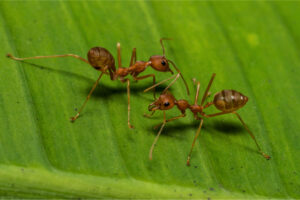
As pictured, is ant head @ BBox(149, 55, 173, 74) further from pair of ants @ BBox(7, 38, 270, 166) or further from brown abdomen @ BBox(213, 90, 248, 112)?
brown abdomen @ BBox(213, 90, 248, 112)

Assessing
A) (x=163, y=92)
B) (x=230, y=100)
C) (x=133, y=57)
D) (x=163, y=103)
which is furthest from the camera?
(x=133, y=57)

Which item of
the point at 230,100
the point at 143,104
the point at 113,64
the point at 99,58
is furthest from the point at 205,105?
the point at 99,58

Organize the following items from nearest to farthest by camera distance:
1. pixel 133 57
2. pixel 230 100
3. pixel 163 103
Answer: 1. pixel 230 100
2. pixel 163 103
3. pixel 133 57

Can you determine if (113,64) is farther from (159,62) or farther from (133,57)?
(159,62)

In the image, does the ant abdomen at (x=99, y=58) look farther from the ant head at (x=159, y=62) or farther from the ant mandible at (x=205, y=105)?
the ant mandible at (x=205, y=105)

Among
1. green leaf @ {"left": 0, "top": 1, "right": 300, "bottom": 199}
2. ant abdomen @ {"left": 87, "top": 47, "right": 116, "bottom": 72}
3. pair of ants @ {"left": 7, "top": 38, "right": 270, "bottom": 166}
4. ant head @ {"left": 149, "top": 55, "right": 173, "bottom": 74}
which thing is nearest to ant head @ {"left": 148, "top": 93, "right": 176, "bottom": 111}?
pair of ants @ {"left": 7, "top": 38, "right": 270, "bottom": 166}

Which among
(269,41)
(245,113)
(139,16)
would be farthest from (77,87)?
(269,41)

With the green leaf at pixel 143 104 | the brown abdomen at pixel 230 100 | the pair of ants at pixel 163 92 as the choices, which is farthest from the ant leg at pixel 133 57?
the brown abdomen at pixel 230 100
